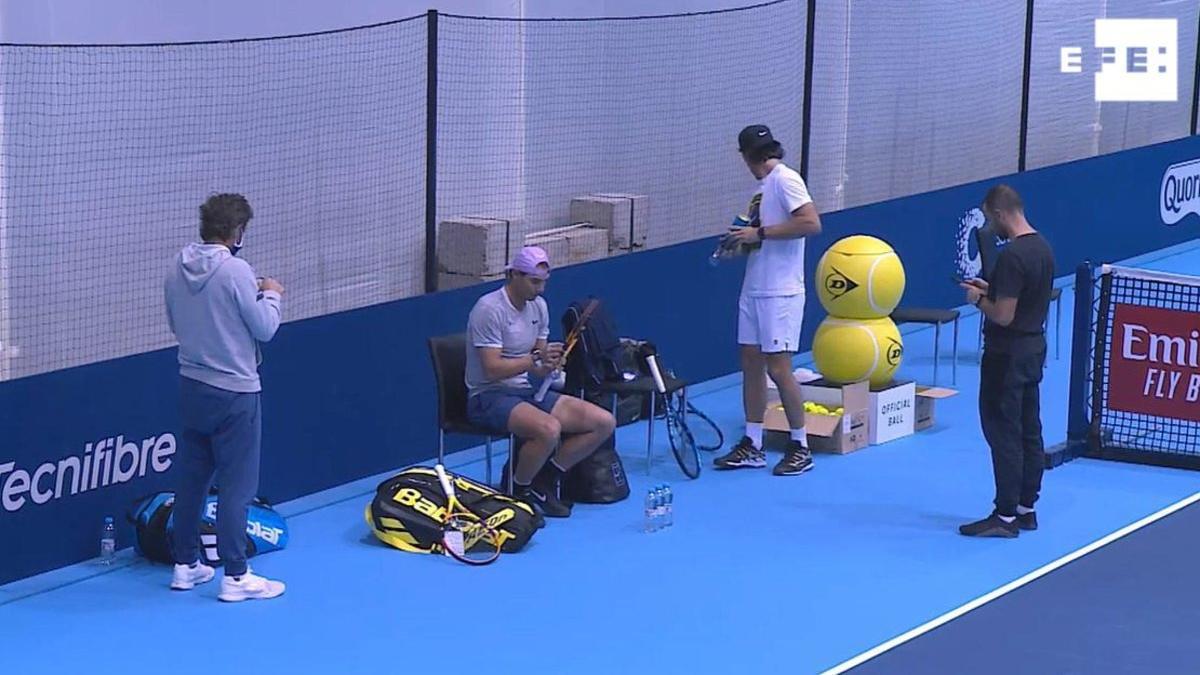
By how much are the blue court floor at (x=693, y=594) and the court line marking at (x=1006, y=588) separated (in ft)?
0.13

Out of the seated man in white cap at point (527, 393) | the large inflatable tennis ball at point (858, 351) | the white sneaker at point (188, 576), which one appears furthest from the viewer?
the large inflatable tennis ball at point (858, 351)

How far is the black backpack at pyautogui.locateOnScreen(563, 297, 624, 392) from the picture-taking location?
9.95 m

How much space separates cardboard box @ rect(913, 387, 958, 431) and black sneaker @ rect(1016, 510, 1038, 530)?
2162 millimetres

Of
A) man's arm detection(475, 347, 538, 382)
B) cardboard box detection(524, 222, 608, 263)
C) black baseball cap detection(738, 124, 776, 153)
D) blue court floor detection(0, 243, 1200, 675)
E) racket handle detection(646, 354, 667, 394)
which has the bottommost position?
blue court floor detection(0, 243, 1200, 675)

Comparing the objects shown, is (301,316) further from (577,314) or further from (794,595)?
(794,595)

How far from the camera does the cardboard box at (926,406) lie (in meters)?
11.5

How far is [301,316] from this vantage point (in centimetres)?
1102

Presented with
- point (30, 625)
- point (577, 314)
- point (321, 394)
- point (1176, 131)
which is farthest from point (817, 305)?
point (1176, 131)

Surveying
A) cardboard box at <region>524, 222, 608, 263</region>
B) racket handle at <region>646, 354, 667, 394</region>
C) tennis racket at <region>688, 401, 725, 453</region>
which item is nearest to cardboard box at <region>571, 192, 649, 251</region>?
cardboard box at <region>524, 222, 608, 263</region>

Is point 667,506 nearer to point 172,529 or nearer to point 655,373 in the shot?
point 655,373

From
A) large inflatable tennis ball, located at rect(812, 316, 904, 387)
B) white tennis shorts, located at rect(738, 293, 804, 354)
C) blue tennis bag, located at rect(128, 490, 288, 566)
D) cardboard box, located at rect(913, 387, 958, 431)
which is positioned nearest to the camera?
blue tennis bag, located at rect(128, 490, 288, 566)

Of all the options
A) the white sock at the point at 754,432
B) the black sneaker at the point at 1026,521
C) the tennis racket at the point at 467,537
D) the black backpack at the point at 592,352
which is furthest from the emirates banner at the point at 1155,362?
the tennis racket at the point at 467,537

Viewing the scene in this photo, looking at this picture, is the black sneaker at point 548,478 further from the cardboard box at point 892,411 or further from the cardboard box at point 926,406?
the cardboard box at point 926,406

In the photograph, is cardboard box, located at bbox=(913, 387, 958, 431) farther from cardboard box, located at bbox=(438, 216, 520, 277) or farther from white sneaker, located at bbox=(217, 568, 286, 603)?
white sneaker, located at bbox=(217, 568, 286, 603)
